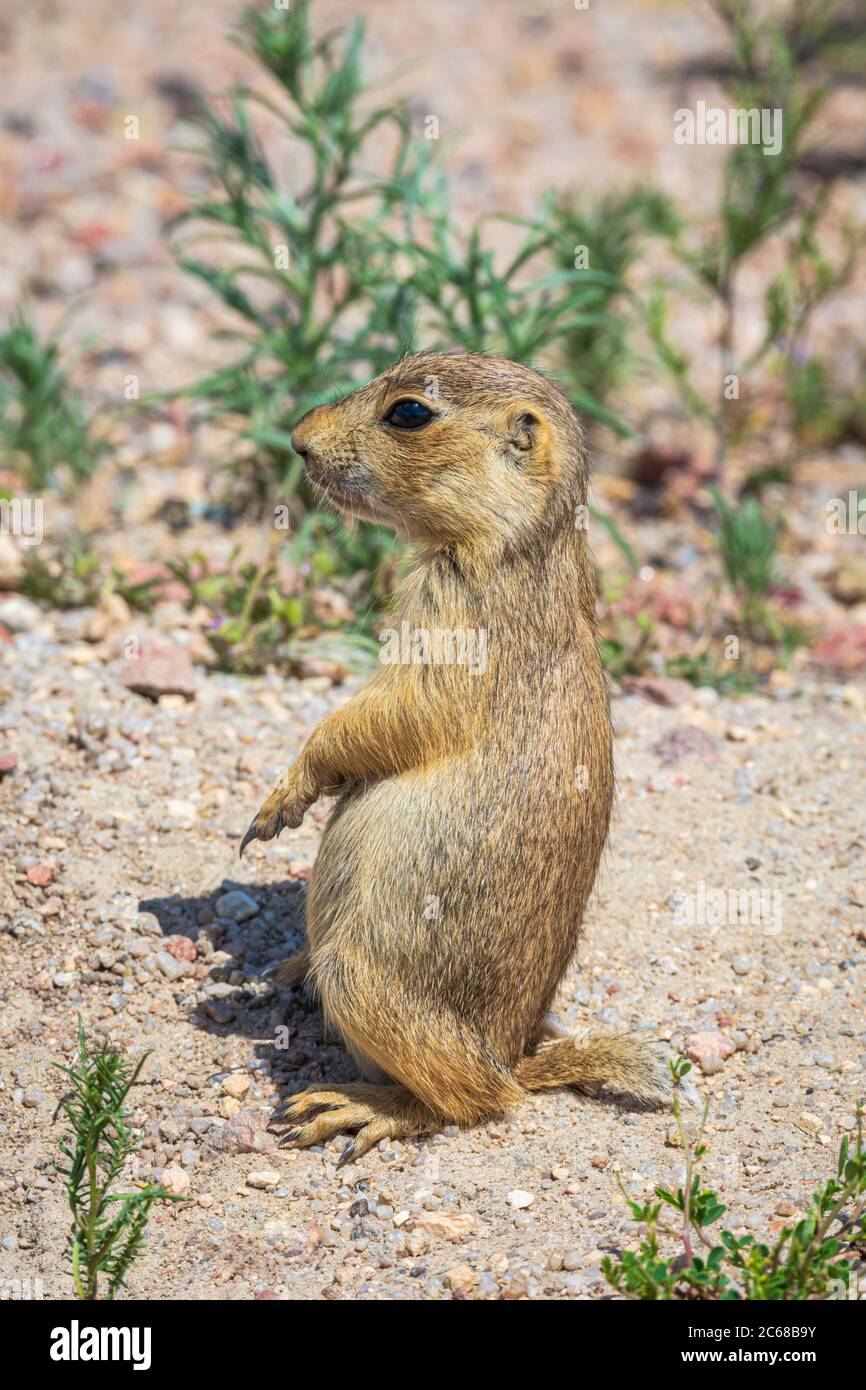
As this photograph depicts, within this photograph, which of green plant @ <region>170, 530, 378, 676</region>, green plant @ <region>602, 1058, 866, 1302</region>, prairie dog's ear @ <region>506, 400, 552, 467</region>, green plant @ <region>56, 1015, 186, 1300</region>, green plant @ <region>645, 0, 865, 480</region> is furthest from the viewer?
green plant @ <region>645, 0, 865, 480</region>

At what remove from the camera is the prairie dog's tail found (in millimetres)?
4516

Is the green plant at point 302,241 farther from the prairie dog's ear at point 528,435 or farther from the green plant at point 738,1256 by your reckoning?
the green plant at point 738,1256

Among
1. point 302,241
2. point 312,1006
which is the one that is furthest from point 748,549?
point 312,1006

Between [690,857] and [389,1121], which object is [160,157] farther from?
[389,1121]

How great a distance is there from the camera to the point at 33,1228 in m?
4.26

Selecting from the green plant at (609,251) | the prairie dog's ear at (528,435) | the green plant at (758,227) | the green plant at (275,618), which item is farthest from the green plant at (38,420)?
the prairie dog's ear at (528,435)

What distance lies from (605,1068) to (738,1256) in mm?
988

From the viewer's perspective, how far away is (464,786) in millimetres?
4383

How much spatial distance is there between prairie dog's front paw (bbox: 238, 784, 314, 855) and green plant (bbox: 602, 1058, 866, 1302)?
56.5 inches

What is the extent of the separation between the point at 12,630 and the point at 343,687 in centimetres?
159

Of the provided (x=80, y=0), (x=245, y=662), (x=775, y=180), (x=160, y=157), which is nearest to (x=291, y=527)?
(x=245, y=662)

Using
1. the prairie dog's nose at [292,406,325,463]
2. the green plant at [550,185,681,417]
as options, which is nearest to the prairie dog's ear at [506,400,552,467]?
the prairie dog's nose at [292,406,325,463]

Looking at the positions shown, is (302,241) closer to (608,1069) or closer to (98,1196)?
(608,1069)

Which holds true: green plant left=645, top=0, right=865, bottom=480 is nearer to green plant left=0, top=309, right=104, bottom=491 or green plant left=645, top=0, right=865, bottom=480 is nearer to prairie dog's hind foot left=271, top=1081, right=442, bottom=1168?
green plant left=0, top=309, right=104, bottom=491
